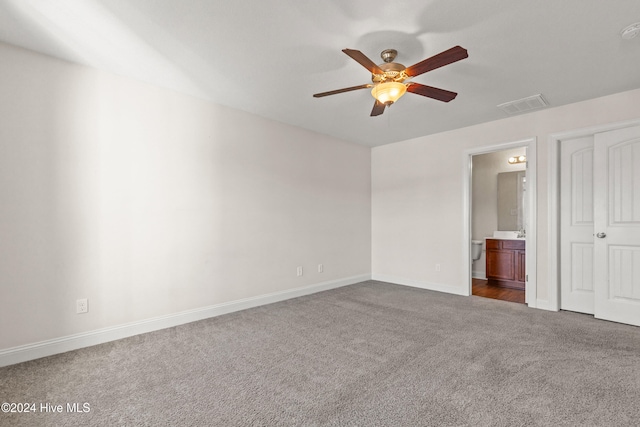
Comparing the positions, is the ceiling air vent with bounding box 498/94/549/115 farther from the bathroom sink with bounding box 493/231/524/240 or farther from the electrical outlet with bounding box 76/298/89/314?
the electrical outlet with bounding box 76/298/89/314

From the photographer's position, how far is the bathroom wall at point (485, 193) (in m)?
5.94

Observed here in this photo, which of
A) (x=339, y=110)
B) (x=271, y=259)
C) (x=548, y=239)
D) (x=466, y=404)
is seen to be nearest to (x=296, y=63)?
(x=339, y=110)

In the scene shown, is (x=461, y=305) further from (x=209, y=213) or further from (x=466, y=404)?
(x=209, y=213)

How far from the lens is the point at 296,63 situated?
2.78 metres

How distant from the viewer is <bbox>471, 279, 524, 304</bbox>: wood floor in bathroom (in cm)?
446

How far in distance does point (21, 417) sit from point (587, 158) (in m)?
5.64

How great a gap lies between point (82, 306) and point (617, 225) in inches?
219

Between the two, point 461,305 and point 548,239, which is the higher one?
point 548,239

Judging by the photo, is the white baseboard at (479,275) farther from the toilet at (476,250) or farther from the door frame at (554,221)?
the door frame at (554,221)

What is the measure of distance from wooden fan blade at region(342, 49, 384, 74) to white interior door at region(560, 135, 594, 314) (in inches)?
120

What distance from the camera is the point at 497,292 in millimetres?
4855

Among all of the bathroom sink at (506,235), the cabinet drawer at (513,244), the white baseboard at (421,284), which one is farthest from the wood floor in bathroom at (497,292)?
the bathroom sink at (506,235)

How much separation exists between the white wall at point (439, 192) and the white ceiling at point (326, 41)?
312mm

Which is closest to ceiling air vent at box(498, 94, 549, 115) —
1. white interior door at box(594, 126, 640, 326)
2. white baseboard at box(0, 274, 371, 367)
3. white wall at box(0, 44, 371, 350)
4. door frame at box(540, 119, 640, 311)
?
door frame at box(540, 119, 640, 311)
